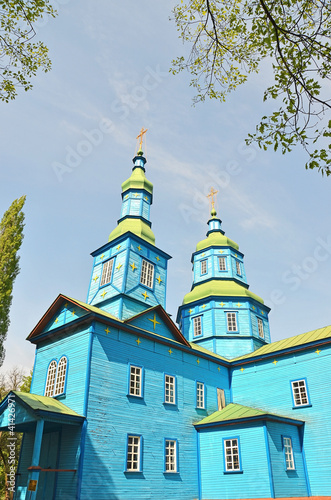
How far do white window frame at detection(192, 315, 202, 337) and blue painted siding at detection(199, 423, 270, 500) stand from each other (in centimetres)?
847

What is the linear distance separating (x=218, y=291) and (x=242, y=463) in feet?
39.6

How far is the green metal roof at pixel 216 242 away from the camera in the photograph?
3003 cm

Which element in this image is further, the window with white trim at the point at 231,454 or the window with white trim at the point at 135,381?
the window with white trim at the point at 231,454

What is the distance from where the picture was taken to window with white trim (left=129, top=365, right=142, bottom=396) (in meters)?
15.8

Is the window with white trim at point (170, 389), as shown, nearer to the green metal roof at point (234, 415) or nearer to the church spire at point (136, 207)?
the green metal roof at point (234, 415)

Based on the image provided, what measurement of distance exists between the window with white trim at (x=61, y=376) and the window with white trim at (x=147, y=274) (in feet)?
20.8

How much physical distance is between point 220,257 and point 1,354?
55.8ft

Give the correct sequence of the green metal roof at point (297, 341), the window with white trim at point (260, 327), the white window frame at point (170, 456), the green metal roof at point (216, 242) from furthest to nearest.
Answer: the green metal roof at point (216, 242)
the window with white trim at point (260, 327)
the green metal roof at point (297, 341)
the white window frame at point (170, 456)

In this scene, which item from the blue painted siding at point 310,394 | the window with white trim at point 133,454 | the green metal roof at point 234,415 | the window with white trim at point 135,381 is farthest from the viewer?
the blue painted siding at point 310,394

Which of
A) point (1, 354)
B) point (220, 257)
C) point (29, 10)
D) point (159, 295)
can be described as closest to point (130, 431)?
point (159, 295)

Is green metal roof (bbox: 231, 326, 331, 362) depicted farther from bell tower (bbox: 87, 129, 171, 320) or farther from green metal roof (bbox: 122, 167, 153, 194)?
green metal roof (bbox: 122, 167, 153, 194)

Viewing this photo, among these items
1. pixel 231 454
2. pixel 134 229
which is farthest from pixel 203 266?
pixel 231 454

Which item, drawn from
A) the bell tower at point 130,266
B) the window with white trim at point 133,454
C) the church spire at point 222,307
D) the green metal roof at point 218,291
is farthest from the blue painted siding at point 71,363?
the green metal roof at point 218,291

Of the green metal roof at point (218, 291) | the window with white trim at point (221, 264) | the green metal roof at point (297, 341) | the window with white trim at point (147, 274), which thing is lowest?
the green metal roof at point (297, 341)
